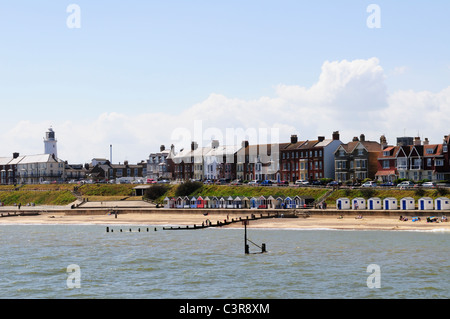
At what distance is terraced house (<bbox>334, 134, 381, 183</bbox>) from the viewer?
113 metres

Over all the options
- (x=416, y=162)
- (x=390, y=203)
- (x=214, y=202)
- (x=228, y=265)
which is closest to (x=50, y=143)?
(x=214, y=202)

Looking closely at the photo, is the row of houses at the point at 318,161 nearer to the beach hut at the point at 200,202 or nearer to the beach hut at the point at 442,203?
the beach hut at the point at 442,203

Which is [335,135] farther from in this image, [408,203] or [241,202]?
[408,203]

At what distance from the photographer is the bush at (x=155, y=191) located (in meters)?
126

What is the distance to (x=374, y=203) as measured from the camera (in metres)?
84.9

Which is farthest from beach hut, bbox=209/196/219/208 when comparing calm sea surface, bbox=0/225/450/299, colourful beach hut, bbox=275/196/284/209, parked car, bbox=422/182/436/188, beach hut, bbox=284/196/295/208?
parked car, bbox=422/182/436/188

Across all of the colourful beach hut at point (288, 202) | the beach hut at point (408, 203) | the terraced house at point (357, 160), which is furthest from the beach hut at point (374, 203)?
the terraced house at point (357, 160)

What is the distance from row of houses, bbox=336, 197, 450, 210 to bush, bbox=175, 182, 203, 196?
41820 mm

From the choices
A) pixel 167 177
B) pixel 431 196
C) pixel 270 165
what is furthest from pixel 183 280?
pixel 167 177

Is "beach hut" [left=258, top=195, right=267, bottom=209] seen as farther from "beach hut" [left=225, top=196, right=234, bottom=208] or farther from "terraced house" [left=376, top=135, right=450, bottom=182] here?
"terraced house" [left=376, top=135, right=450, bottom=182]

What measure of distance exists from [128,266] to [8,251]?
18521mm
